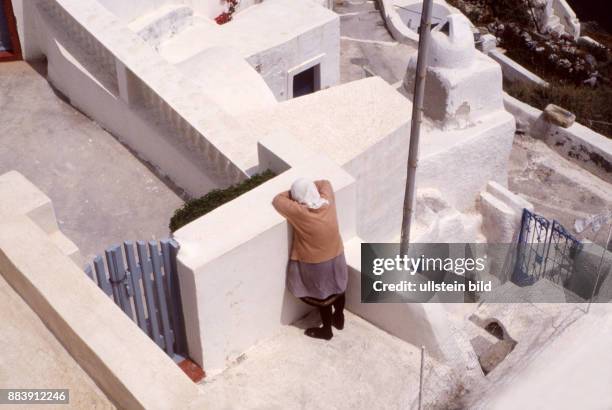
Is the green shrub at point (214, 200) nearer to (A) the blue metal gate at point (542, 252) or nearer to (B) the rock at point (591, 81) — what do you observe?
(A) the blue metal gate at point (542, 252)

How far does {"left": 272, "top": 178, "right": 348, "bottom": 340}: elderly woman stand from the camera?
777 centimetres

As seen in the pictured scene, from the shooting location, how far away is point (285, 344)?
8.59m

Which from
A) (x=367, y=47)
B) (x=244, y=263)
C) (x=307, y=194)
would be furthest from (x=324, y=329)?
(x=367, y=47)

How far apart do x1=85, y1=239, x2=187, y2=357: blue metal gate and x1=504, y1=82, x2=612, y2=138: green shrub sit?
41.0ft

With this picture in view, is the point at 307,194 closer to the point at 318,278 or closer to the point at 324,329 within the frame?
the point at 318,278

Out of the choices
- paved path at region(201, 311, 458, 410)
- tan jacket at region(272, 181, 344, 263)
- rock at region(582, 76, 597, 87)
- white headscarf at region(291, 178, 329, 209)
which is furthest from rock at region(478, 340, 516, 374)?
rock at region(582, 76, 597, 87)

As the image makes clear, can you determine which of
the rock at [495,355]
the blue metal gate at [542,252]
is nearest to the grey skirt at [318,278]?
the rock at [495,355]

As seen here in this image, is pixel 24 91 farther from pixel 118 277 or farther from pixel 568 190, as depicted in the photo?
pixel 568 190

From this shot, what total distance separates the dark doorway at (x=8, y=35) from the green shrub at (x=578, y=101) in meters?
11.1

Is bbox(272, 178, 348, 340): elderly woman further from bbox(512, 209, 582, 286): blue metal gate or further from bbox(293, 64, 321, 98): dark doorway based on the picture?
bbox(293, 64, 321, 98): dark doorway

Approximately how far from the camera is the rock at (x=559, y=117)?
1622cm

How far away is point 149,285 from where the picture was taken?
8.20m

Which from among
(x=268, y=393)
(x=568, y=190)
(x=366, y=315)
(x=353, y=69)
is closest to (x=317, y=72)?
(x=353, y=69)

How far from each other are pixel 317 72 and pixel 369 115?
18.5 feet
